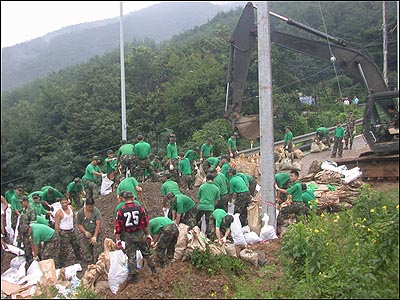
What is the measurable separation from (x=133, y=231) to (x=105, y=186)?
6.70m

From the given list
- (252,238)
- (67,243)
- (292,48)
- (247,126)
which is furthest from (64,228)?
(292,48)

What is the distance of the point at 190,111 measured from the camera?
34.8 m

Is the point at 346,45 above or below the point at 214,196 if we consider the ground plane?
above

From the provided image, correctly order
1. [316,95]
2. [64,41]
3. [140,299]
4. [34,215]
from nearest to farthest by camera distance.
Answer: [140,299]
[34,215]
[316,95]
[64,41]

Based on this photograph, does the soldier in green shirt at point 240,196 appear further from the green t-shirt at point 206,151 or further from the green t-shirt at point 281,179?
the green t-shirt at point 206,151

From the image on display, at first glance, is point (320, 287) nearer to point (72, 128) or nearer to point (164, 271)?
point (164, 271)

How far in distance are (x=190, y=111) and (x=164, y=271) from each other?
2695cm

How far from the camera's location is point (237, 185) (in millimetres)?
11312

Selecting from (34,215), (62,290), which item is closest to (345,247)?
(62,290)

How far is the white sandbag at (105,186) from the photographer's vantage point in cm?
1457

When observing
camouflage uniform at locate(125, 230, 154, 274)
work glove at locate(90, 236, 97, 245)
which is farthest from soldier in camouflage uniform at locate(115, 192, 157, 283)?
work glove at locate(90, 236, 97, 245)

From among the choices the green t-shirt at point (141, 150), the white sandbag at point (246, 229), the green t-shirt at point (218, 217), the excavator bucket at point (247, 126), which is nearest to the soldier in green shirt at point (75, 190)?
the green t-shirt at point (141, 150)

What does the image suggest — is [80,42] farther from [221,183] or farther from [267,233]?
[267,233]

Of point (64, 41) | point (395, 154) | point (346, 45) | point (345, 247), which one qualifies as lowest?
point (345, 247)
